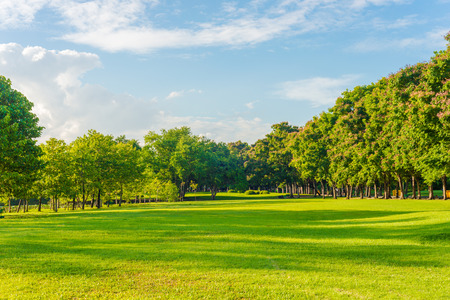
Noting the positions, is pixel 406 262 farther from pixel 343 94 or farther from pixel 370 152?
pixel 343 94

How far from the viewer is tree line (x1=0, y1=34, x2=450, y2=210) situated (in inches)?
1438

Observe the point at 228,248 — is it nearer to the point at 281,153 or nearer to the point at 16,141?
the point at 16,141

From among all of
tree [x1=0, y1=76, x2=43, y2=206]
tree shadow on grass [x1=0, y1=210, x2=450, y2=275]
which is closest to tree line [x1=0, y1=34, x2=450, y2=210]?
tree [x1=0, y1=76, x2=43, y2=206]

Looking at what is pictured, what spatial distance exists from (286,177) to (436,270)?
9166 centimetres

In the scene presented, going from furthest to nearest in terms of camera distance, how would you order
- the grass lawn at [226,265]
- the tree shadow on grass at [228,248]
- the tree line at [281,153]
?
the tree line at [281,153] < the tree shadow on grass at [228,248] < the grass lawn at [226,265]

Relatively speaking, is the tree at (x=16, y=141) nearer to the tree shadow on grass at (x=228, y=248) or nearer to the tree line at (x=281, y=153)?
the tree line at (x=281, y=153)

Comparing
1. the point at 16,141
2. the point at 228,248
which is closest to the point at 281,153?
the point at 16,141

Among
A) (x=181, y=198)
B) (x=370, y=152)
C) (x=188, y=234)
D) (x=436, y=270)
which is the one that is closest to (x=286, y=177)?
(x=181, y=198)

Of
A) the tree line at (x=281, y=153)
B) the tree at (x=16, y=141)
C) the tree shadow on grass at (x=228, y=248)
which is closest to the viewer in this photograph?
the tree shadow on grass at (x=228, y=248)

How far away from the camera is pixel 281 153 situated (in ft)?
343

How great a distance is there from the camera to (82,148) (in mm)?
62062

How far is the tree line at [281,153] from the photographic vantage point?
36.5 m

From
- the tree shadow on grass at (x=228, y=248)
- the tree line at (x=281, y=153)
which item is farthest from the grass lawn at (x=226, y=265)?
the tree line at (x=281, y=153)

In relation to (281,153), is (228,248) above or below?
below
